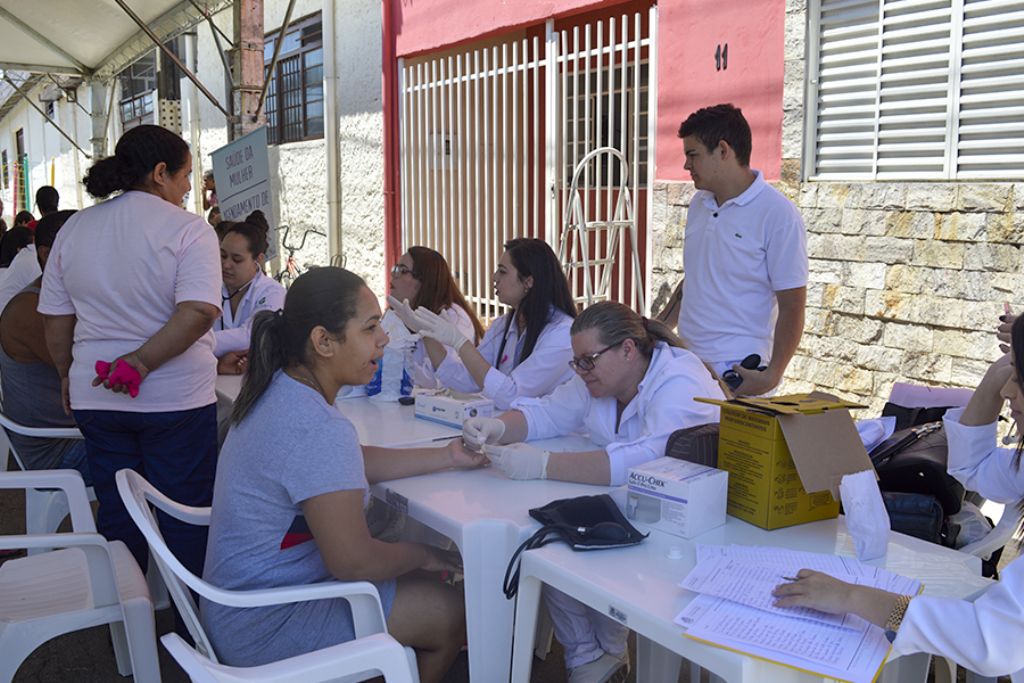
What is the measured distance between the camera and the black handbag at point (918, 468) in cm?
246

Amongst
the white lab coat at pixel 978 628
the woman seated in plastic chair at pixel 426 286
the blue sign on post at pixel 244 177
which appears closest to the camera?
the white lab coat at pixel 978 628

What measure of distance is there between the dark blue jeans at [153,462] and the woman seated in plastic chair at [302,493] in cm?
83

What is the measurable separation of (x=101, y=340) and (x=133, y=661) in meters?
1.07

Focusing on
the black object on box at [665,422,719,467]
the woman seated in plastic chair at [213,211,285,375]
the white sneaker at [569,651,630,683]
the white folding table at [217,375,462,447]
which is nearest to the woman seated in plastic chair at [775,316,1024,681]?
the black object on box at [665,422,719,467]

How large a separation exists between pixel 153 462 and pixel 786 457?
77.7 inches

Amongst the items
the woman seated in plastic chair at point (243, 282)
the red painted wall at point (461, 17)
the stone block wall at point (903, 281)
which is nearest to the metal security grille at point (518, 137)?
the red painted wall at point (461, 17)

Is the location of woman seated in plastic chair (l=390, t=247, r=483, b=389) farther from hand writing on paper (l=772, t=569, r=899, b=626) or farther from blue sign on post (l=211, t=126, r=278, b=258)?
hand writing on paper (l=772, t=569, r=899, b=626)

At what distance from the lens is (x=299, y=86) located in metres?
11.2

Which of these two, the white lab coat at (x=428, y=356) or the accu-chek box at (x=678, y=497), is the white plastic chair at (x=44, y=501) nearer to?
the white lab coat at (x=428, y=356)

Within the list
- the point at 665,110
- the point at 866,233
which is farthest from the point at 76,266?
the point at 665,110

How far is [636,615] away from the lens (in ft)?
5.44

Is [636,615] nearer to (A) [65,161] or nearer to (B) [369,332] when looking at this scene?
(B) [369,332]

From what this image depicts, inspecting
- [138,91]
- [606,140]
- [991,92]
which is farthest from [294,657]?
[138,91]

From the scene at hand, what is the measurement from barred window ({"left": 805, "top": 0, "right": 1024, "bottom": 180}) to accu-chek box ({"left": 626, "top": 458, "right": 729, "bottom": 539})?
296cm
